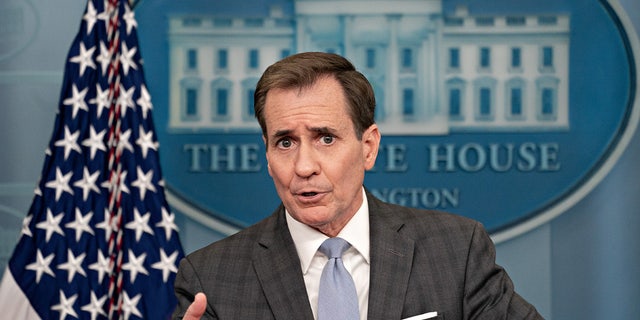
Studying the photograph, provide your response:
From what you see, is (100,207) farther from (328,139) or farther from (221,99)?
(328,139)

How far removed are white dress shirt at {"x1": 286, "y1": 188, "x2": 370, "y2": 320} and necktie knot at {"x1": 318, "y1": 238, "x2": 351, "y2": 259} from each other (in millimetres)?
12

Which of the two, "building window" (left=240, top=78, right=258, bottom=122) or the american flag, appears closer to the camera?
the american flag

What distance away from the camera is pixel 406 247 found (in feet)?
6.86

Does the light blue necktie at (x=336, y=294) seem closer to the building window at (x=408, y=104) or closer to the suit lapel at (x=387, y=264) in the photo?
the suit lapel at (x=387, y=264)

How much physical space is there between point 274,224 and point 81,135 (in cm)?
153

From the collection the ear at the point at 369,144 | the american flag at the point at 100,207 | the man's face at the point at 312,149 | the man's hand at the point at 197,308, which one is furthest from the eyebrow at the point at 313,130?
the american flag at the point at 100,207

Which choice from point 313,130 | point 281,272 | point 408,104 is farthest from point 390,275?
point 408,104

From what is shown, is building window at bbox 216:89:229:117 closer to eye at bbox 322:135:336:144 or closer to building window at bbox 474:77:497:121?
building window at bbox 474:77:497:121

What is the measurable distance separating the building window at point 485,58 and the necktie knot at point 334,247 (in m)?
2.07

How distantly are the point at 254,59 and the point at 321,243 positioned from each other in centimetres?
201

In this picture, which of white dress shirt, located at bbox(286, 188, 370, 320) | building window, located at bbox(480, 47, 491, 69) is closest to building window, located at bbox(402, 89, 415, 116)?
building window, located at bbox(480, 47, 491, 69)

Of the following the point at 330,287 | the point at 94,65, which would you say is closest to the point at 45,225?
the point at 94,65

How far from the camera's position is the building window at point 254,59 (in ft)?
13.0

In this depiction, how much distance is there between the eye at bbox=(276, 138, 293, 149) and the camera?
2.01 metres
